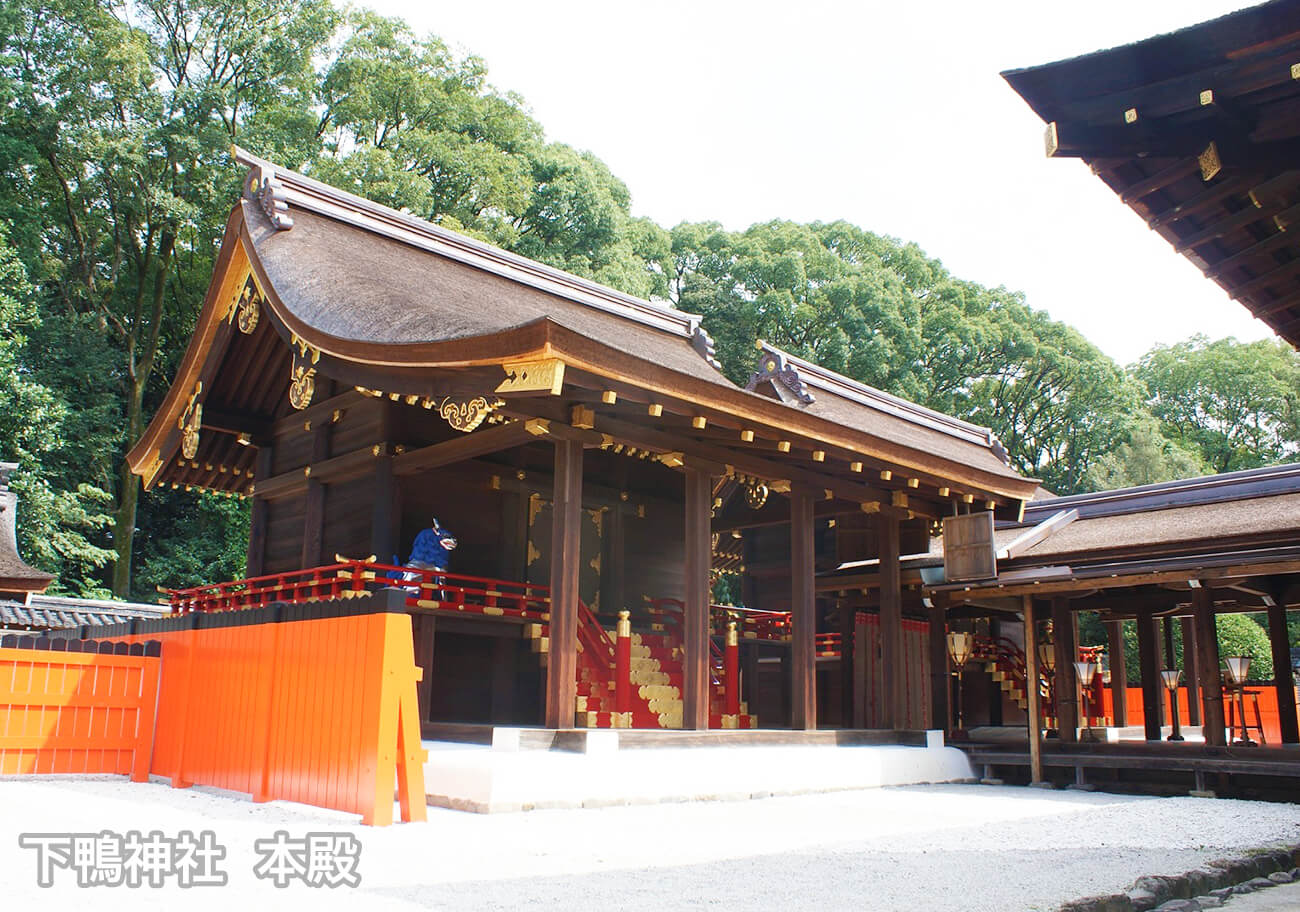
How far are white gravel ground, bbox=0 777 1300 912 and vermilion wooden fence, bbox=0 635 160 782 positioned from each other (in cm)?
29

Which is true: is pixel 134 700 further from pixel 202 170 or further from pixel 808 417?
pixel 202 170

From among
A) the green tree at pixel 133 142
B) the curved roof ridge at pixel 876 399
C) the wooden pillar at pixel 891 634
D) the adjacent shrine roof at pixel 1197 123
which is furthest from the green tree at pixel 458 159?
the adjacent shrine roof at pixel 1197 123

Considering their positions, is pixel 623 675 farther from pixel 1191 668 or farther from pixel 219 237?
pixel 219 237

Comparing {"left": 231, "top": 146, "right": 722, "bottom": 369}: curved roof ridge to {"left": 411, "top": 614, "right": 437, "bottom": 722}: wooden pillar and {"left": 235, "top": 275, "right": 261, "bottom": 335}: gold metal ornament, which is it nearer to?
{"left": 235, "top": 275, "right": 261, "bottom": 335}: gold metal ornament

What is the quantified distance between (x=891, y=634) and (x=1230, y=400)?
1417 inches

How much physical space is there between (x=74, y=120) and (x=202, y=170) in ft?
9.79

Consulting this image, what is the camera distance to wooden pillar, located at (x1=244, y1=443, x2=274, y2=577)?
13.5 meters

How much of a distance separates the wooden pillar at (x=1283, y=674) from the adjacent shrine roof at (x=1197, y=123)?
31.3 ft

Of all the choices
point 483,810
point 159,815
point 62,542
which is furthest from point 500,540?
point 62,542

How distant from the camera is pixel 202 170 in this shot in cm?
2511

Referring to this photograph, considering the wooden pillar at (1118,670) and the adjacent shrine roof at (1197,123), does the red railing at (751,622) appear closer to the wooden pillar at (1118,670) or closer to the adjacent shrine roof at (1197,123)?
the wooden pillar at (1118,670)

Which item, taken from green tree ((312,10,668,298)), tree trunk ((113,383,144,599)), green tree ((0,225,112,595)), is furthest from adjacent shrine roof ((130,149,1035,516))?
green tree ((312,10,668,298))

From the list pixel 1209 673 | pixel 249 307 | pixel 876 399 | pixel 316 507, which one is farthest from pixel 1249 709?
pixel 249 307

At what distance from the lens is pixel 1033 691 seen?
11609 mm
